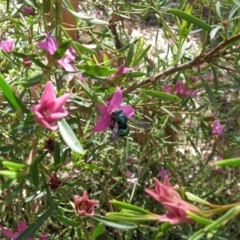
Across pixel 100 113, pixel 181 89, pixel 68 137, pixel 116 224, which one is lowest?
pixel 181 89

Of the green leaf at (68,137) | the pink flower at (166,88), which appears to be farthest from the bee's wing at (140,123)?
the pink flower at (166,88)

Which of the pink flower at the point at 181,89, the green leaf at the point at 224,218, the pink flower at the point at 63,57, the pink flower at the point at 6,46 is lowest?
the pink flower at the point at 181,89

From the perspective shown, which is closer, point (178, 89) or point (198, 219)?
point (198, 219)

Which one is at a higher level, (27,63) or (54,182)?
(27,63)

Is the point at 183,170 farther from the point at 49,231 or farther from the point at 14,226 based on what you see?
the point at 14,226

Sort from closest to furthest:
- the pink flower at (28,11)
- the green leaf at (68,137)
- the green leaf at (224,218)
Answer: the green leaf at (224,218)
the green leaf at (68,137)
the pink flower at (28,11)

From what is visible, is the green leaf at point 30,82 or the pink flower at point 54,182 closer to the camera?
the green leaf at point 30,82

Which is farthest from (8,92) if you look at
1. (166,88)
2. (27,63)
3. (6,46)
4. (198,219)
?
(166,88)

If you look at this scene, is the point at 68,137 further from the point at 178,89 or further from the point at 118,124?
the point at 178,89

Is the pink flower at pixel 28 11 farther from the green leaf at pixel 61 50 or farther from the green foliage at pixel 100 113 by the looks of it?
the green leaf at pixel 61 50

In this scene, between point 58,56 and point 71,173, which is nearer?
point 58,56

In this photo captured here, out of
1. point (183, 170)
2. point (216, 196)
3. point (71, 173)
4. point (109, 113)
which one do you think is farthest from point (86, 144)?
point (183, 170)
